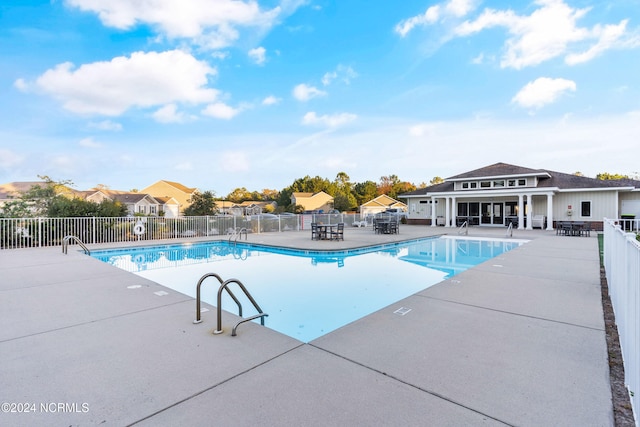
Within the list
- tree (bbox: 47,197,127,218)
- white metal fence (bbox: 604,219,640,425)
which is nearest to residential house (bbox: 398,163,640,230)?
white metal fence (bbox: 604,219,640,425)

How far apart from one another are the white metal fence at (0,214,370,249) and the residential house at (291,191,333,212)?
30842mm

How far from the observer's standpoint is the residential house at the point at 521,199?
62.3 ft

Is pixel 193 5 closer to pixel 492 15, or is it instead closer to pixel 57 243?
pixel 57 243

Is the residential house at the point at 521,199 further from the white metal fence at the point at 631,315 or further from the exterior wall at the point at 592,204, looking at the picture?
the white metal fence at the point at 631,315

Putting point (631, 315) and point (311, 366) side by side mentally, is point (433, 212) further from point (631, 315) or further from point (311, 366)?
point (311, 366)

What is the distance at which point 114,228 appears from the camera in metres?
13.4

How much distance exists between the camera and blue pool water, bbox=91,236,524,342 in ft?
16.8

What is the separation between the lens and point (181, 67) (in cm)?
1469

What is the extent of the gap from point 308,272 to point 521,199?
17871mm

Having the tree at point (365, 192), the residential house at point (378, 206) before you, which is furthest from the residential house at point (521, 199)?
the tree at point (365, 192)

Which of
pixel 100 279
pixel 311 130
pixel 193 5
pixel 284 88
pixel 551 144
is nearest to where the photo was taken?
pixel 100 279

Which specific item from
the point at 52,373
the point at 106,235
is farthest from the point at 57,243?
the point at 52,373

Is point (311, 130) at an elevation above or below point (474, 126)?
above

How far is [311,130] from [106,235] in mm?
17422
